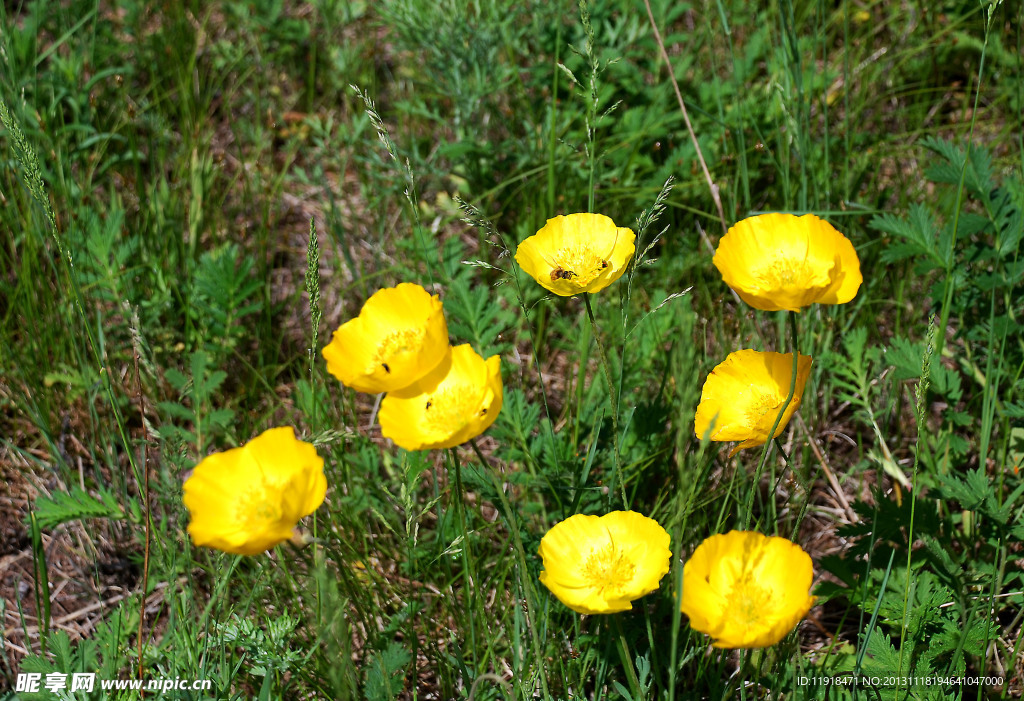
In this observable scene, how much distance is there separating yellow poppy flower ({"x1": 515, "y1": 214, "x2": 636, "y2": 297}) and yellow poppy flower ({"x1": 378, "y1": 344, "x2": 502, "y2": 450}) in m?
0.28

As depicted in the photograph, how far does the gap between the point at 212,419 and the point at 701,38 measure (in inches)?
106

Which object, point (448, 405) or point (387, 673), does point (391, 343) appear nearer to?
point (448, 405)

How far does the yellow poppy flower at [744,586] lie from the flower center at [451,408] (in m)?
0.50

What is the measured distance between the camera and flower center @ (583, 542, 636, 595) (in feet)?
5.31

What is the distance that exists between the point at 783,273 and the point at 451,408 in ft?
2.57

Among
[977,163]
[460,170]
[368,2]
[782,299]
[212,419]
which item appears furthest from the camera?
[368,2]

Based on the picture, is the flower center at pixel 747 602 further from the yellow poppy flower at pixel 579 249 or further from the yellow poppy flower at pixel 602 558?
the yellow poppy flower at pixel 579 249

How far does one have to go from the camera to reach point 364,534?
7.70 ft

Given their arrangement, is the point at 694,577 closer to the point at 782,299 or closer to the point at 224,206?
the point at 782,299

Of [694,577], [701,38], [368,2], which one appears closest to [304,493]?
[694,577]

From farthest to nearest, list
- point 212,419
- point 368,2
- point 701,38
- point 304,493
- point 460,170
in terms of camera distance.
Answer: point 368,2, point 701,38, point 460,170, point 212,419, point 304,493

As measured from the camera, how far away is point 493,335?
2396 millimetres

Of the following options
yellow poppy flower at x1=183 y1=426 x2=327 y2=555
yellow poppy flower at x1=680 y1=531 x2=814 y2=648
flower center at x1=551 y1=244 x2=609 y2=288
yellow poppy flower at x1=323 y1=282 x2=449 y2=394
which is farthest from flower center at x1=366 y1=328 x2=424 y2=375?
yellow poppy flower at x1=680 y1=531 x2=814 y2=648

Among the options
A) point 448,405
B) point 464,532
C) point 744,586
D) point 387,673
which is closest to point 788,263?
point 744,586
